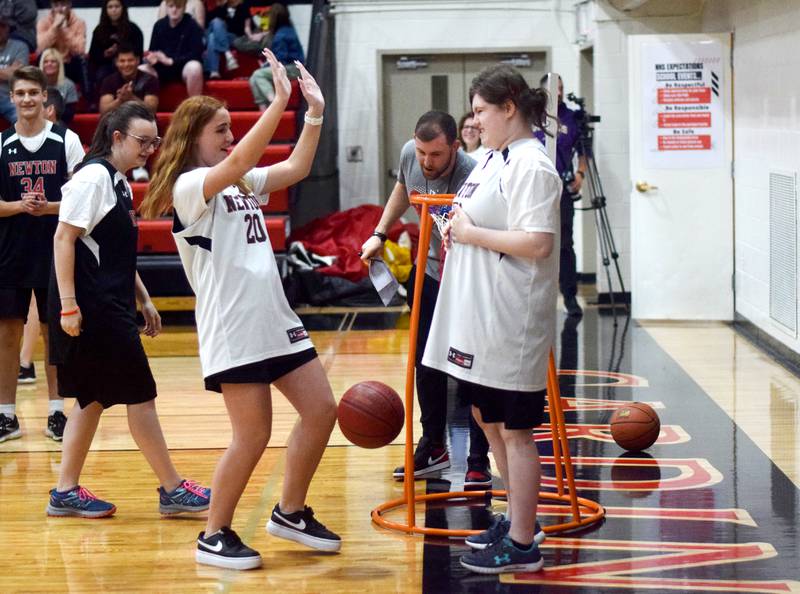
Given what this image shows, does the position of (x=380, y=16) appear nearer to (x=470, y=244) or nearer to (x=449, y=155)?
(x=449, y=155)

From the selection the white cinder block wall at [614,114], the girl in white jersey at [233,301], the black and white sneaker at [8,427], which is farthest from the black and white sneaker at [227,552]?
the white cinder block wall at [614,114]

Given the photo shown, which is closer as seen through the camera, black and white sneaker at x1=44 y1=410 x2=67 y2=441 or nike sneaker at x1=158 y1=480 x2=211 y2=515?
nike sneaker at x1=158 y1=480 x2=211 y2=515

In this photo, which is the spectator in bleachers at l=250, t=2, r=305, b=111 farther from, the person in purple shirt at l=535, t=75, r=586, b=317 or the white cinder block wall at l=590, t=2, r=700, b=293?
the person in purple shirt at l=535, t=75, r=586, b=317

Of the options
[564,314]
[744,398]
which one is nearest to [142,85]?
[564,314]

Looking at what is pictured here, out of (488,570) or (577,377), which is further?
(577,377)

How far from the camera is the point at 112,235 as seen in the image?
4.85 m

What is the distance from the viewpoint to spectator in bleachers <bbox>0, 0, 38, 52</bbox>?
11.7 meters

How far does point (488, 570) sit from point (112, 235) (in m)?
1.95

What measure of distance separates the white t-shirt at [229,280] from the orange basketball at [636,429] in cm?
209

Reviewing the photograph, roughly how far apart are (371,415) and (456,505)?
0.52 meters

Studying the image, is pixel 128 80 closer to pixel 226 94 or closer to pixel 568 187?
pixel 226 94

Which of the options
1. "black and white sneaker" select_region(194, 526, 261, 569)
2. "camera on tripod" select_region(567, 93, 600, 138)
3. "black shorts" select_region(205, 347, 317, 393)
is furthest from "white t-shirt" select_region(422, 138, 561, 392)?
"camera on tripod" select_region(567, 93, 600, 138)

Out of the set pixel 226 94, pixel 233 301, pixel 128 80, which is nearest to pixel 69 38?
pixel 128 80

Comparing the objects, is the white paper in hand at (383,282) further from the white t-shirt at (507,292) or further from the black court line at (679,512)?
the black court line at (679,512)
